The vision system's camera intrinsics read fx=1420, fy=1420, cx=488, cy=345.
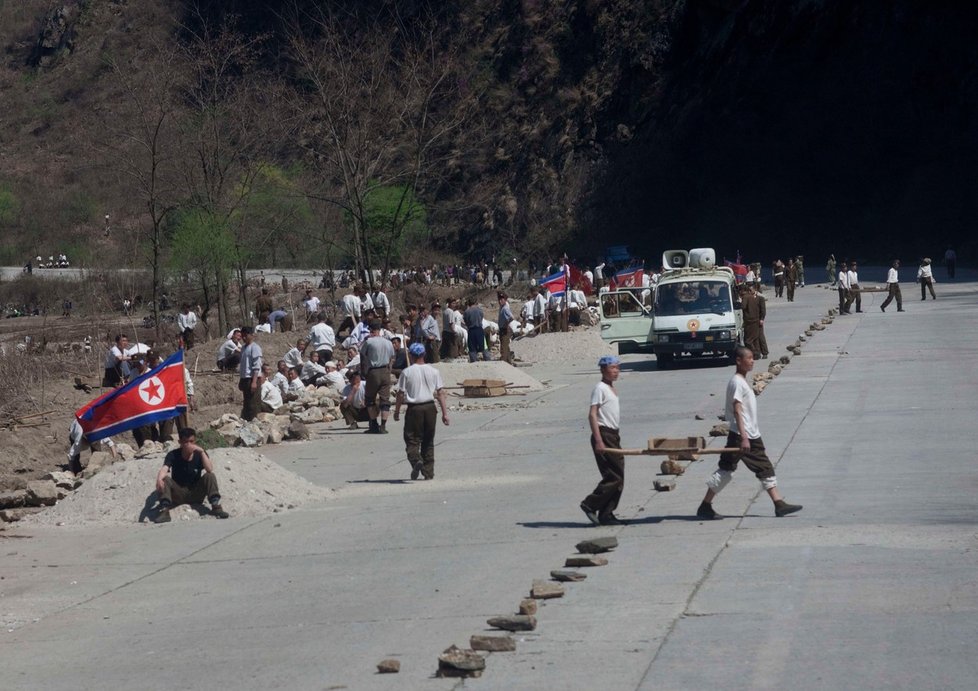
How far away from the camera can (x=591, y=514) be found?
45.1 ft

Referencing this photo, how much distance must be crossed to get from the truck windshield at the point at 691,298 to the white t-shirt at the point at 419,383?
1472cm

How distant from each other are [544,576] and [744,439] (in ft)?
8.45

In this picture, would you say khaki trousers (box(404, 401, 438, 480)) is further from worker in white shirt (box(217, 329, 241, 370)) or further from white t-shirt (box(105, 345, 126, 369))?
worker in white shirt (box(217, 329, 241, 370))

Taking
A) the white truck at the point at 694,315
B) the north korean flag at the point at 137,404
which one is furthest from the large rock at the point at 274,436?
the white truck at the point at 694,315

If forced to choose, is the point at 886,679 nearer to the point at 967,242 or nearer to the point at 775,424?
the point at 775,424

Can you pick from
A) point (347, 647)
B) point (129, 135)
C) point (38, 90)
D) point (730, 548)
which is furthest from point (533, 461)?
point (38, 90)

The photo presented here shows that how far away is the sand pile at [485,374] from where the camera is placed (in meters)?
28.8

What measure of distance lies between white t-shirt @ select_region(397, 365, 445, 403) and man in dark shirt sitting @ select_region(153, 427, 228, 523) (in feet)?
8.28

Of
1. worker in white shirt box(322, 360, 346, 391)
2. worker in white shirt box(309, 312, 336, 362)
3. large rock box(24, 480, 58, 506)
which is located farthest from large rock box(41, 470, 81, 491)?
worker in white shirt box(309, 312, 336, 362)

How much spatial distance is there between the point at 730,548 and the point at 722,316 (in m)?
18.9

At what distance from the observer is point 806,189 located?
7938 centimetres

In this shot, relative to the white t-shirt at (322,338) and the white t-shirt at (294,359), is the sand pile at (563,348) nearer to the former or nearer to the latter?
the white t-shirt at (322,338)

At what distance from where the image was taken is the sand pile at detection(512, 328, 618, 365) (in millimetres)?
36156

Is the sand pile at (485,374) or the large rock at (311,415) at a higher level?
the sand pile at (485,374)
